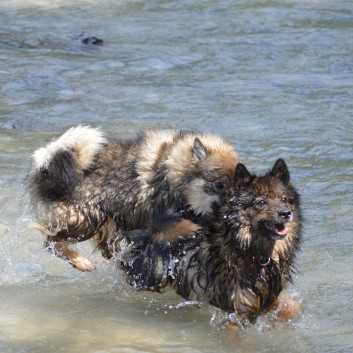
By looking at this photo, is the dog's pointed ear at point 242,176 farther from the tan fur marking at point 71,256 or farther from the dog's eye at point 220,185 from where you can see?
the tan fur marking at point 71,256

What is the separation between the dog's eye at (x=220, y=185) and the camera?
6421 mm

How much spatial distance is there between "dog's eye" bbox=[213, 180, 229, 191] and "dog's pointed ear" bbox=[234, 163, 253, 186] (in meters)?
0.26

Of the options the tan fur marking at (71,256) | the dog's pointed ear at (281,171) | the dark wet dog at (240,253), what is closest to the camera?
the dark wet dog at (240,253)

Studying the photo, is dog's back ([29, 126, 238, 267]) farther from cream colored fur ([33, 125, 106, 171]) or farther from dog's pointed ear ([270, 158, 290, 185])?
dog's pointed ear ([270, 158, 290, 185])

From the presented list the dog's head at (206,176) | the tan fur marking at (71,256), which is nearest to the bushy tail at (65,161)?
the tan fur marking at (71,256)

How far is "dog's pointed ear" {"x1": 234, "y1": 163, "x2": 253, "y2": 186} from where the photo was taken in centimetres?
610

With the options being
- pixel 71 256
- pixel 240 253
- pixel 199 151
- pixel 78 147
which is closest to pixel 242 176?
pixel 240 253

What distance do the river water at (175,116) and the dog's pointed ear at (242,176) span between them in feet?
3.21

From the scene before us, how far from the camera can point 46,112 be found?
38.3 ft

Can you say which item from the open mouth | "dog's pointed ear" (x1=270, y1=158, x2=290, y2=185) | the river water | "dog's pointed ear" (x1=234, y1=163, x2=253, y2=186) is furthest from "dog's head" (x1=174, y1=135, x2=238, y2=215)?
the river water

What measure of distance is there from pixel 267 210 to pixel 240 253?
0.41 metres

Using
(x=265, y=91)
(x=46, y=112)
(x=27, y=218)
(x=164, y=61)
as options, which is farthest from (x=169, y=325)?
(x=164, y=61)

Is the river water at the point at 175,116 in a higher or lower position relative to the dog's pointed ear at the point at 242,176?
lower

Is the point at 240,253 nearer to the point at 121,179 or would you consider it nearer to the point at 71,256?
the point at 121,179
